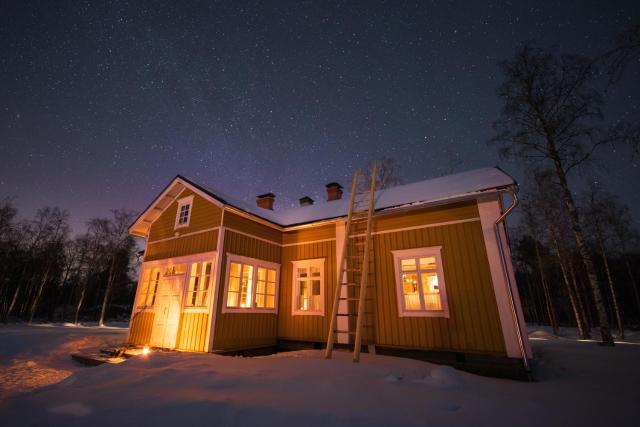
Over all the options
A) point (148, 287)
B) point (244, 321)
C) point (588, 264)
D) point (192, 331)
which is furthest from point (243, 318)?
point (588, 264)

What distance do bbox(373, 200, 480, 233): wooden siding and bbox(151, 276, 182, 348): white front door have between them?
7.44 meters

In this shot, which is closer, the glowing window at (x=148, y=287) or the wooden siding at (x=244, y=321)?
the wooden siding at (x=244, y=321)

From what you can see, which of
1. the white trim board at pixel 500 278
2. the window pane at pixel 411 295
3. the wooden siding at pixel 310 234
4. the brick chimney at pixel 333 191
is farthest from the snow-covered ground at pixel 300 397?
the brick chimney at pixel 333 191

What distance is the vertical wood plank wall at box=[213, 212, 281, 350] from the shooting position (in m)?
8.99

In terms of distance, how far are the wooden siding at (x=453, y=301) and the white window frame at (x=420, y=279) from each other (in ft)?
0.35

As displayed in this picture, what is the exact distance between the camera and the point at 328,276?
9.98 m

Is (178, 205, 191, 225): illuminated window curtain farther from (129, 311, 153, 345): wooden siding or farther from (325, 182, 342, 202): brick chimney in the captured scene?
(325, 182, 342, 202): brick chimney

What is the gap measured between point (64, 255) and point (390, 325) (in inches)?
1444

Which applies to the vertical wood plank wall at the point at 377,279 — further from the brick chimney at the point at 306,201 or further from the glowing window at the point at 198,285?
the brick chimney at the point at 306,201

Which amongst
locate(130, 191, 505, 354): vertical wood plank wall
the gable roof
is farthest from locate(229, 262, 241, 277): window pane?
the gable roof

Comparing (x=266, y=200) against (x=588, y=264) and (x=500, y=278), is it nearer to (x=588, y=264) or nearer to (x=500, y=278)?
(x=500, y=278)

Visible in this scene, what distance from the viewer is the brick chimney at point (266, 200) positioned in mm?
15695

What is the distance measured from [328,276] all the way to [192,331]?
4.80 metres

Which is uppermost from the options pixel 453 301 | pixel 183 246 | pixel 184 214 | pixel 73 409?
pixel 184 214
